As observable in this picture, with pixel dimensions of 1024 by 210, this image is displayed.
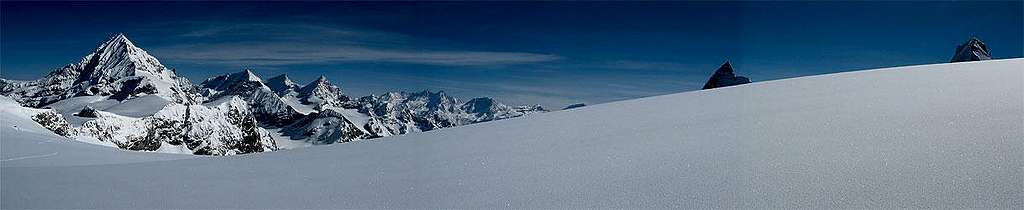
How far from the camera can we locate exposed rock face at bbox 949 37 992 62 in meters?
92.3

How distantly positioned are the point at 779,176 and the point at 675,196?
864mm

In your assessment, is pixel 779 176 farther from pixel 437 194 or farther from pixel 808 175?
pixel 437 194

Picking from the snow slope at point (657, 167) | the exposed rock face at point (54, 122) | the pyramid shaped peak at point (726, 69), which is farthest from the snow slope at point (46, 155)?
the pyramid shaped peak at point (726, 69)

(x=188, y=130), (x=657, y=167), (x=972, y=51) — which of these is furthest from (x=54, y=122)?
(x=972, y=51)

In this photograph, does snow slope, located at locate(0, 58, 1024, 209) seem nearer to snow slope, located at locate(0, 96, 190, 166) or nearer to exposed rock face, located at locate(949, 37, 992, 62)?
snow slope, located at locate(0, 96, 190, 166)

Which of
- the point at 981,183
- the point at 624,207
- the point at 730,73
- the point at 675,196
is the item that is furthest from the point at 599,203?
the point at 730,73

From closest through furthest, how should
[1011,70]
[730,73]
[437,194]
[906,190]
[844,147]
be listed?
[906,190] → [437,194] → [844,147] → [1011,70] → [730,73]

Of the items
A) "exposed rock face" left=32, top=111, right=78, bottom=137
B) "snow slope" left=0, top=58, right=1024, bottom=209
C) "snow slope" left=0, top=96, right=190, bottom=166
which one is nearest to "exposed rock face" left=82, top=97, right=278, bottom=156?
"exposed rock face" left=32, top=111, right=78, bottom=137

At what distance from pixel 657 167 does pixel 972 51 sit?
11357 centimetres

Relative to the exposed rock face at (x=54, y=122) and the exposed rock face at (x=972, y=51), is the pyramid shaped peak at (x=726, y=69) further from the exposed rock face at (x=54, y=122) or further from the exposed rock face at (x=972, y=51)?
the exposed rock face at (x=54, y=122)

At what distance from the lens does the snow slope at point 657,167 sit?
3.72 metres

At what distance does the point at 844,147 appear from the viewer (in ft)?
15.3

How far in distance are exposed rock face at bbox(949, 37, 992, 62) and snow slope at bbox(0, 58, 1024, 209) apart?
10601 cm

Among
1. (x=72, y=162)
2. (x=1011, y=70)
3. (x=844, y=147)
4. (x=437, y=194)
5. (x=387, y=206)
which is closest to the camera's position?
(x=387, y=206)
